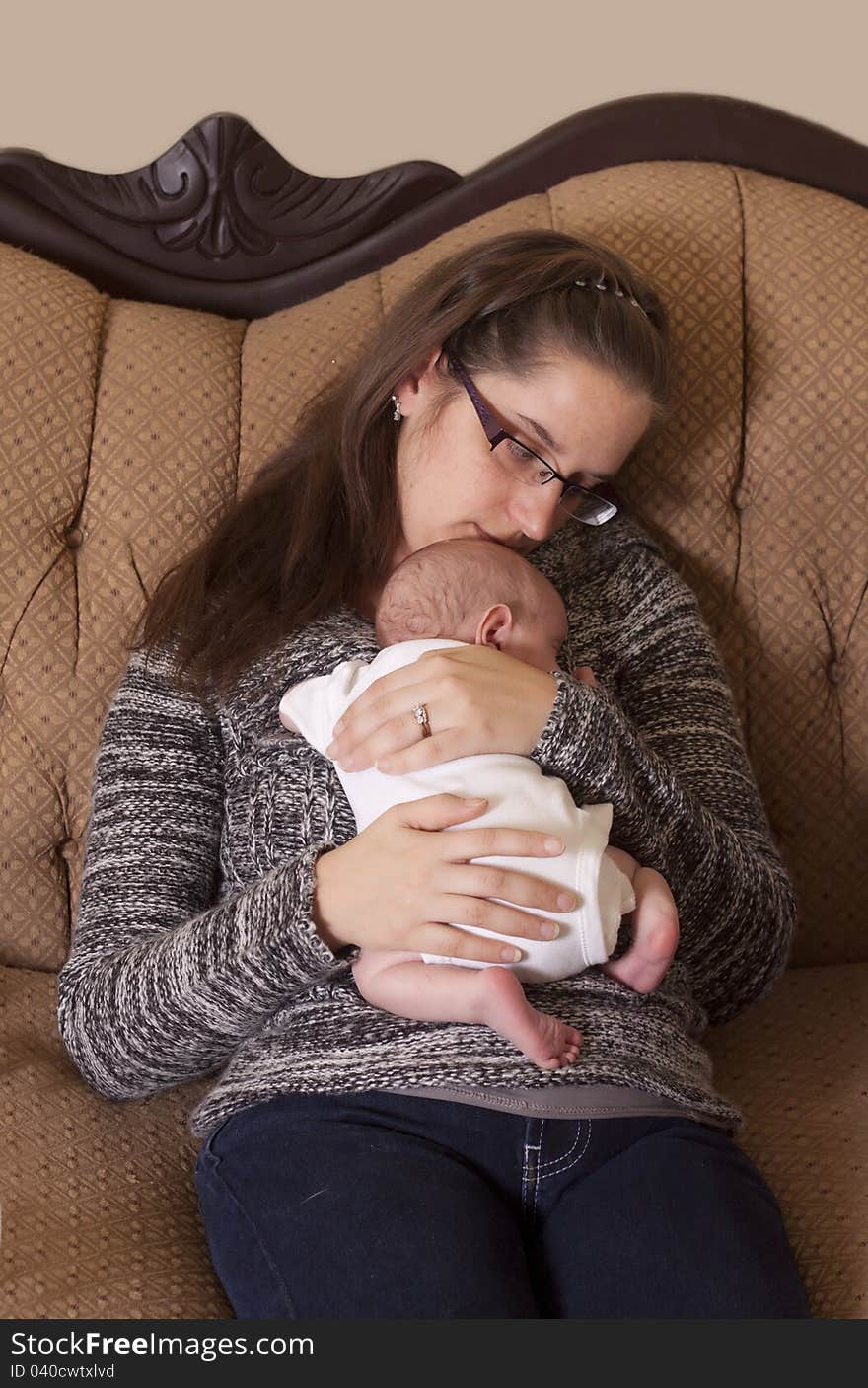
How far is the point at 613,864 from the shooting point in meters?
1.30

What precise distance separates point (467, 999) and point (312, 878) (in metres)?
0.19

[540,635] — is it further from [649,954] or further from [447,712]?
[649,954]

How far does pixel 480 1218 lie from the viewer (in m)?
1.19

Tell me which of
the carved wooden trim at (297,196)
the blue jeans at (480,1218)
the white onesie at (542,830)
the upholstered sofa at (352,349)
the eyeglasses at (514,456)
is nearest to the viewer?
the blue jeans at (480,1218)

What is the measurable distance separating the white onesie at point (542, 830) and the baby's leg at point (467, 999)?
0.03m

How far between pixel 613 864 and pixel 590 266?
0.75 meters

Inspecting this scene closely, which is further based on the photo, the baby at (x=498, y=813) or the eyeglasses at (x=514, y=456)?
the eyeglasses at (x=514, y=456)

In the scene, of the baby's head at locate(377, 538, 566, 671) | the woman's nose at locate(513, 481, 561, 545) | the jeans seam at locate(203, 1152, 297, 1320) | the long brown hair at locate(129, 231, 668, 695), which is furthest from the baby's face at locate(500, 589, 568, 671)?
the jeans seam at locate(203, 1152, 297, 1320)

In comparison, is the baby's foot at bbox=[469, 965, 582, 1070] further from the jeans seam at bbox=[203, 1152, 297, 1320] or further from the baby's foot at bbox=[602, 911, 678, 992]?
the jeans seam at bbox=[203, 1152, 297, 1320]

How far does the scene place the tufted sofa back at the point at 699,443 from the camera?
6.06ft

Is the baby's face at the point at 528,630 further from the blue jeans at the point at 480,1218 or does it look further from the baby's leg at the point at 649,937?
the blue jeans at the point at 480,1218

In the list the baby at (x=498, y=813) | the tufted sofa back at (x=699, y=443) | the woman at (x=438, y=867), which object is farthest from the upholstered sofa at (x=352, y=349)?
the baby at (x=498, y=813)

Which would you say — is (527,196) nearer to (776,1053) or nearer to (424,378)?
(424,378)

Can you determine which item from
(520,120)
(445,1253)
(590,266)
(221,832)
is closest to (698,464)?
(590,266)
